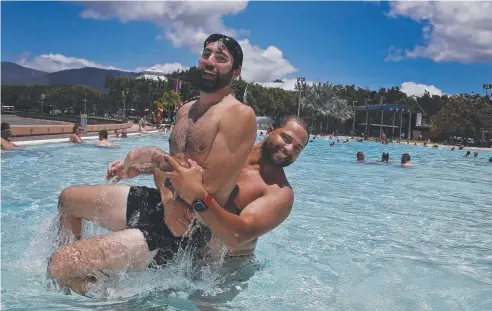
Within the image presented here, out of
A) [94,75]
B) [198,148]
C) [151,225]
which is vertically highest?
[94,75]

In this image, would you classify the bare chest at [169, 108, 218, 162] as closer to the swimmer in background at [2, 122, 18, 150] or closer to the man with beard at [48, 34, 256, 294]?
the man with beard at [48, 34, 256, 294]

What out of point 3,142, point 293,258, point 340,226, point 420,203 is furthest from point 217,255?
point 3,142

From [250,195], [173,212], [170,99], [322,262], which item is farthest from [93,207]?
[170,99]

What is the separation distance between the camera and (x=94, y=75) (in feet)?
436

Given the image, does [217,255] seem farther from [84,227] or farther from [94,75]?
[94,75]

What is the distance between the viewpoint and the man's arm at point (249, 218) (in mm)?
2574

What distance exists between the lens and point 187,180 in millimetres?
2416

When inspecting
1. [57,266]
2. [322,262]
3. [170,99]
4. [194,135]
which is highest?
[170,99]

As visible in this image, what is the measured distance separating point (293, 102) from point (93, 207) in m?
87.9

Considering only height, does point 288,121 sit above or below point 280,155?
above

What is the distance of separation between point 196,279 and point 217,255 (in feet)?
1.03

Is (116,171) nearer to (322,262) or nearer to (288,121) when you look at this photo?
(288,121)

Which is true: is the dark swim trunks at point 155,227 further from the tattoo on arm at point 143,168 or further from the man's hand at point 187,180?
the man's hand at point 187,180

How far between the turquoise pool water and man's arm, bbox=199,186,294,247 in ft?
2.28
